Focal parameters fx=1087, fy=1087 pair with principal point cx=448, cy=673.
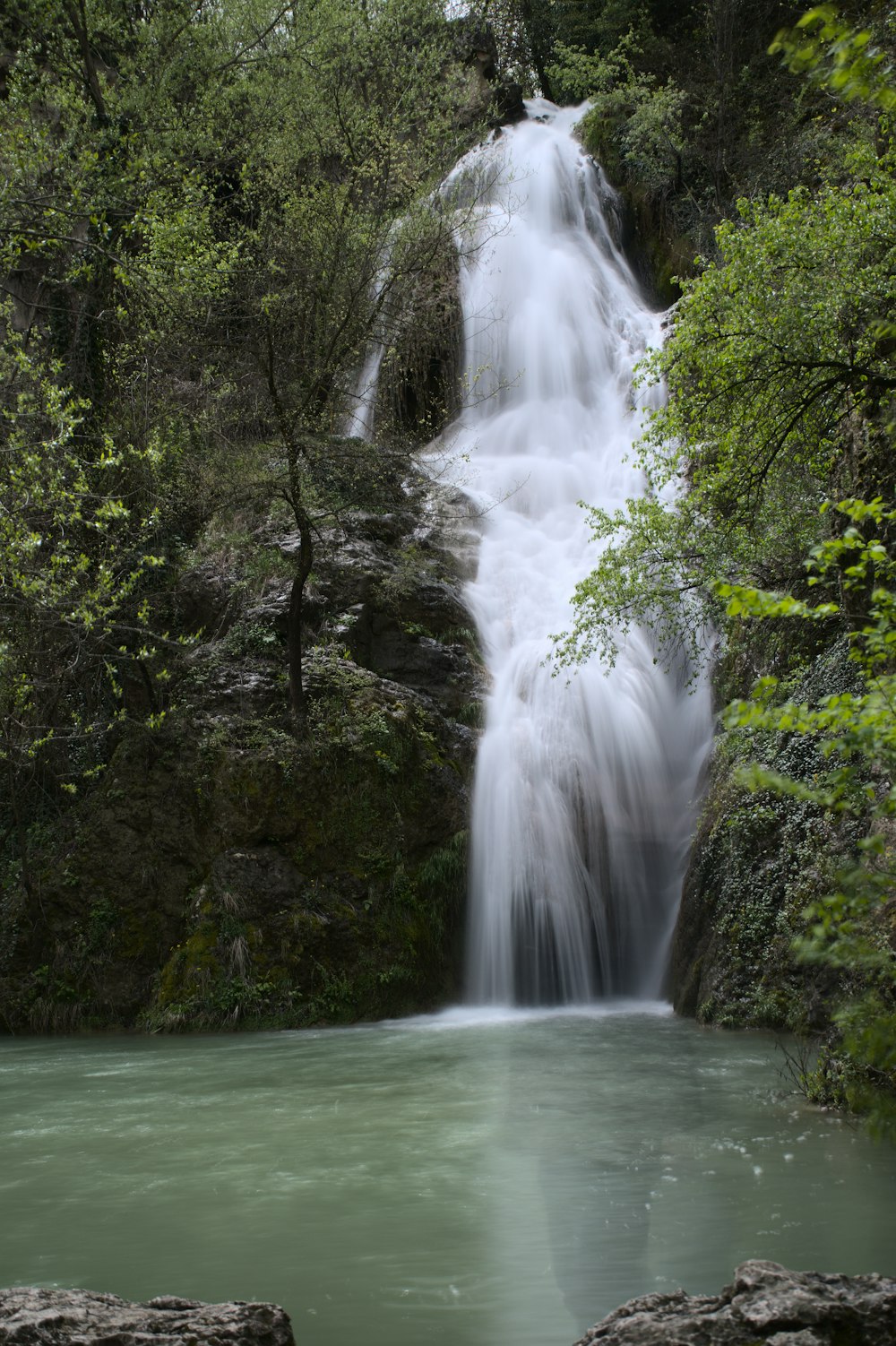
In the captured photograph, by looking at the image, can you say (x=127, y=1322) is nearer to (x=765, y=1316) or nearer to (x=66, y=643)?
(x=765, y=1316)

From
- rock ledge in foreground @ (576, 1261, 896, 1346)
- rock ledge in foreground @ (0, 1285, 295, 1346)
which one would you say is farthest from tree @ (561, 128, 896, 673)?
rock ledge in foreground @ (0, 1285, 295, 1346)

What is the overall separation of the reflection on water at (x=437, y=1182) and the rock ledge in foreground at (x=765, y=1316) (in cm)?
97

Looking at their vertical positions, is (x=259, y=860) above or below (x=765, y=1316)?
above

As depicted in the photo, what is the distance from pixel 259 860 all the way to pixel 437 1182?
25.2 ft

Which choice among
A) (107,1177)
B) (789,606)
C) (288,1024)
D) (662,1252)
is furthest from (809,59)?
(288,1024)

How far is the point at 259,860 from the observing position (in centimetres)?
1366

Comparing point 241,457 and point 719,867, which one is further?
point 241,457

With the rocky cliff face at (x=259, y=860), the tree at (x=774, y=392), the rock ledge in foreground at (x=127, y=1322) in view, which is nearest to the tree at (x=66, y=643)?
the rocky cliff face at (x=259, y=860)

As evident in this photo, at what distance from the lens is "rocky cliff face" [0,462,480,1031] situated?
1320 centimetres

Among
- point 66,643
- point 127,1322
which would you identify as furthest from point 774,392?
point 66,643

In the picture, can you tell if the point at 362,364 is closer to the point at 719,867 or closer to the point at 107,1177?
the point at 719,867

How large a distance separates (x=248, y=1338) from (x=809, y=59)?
173 inches

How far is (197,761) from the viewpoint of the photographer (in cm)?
1440

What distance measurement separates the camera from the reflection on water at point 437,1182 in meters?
4.68
